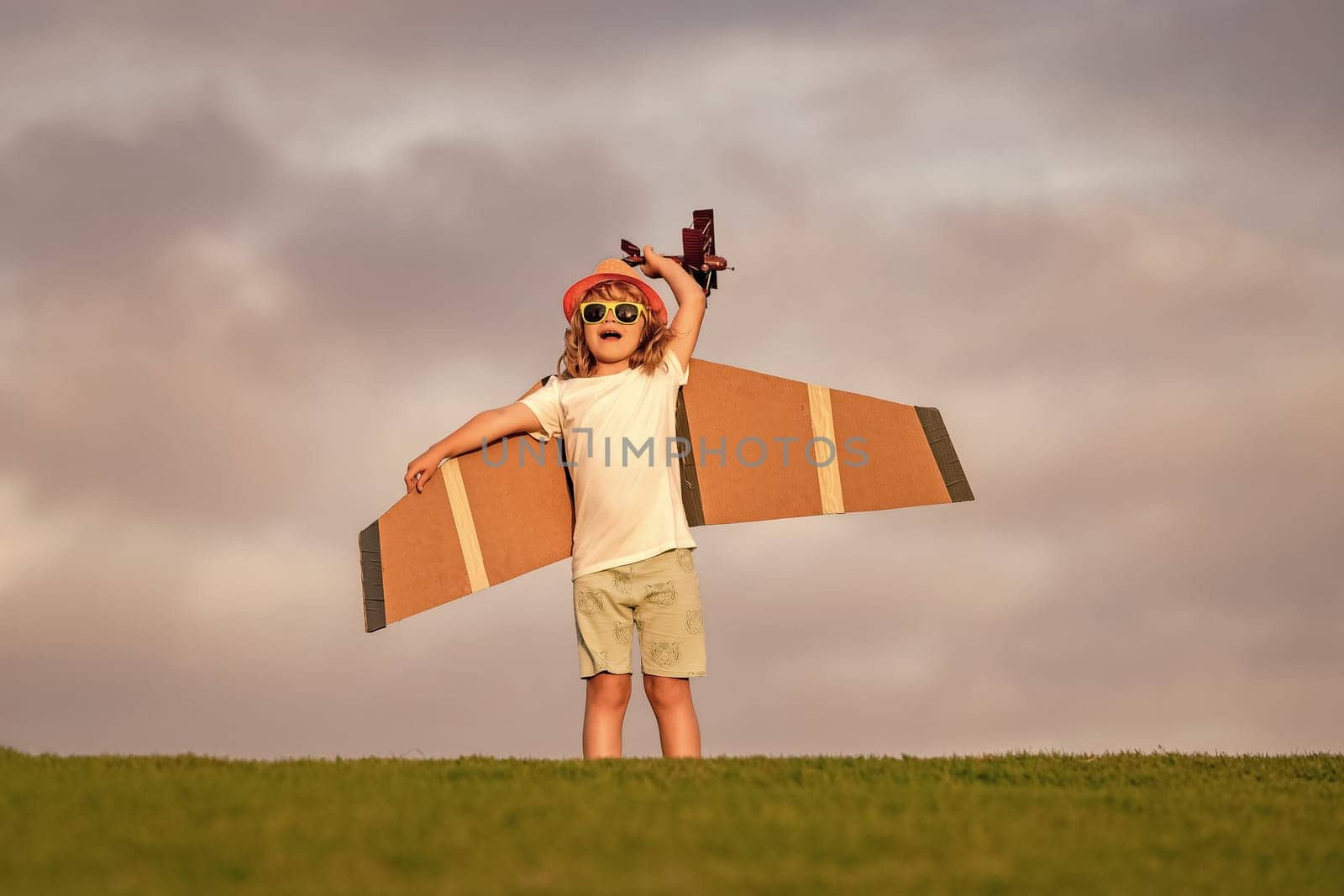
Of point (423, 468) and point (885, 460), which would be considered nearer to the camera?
point (423, 468)

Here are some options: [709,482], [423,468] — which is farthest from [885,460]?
[423,468]

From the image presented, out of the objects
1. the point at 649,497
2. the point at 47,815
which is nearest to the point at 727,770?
the point at 649,497

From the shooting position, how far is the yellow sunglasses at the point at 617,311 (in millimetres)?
6398

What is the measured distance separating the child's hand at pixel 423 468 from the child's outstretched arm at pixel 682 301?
1.23m

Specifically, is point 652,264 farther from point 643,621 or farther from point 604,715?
point 604,715

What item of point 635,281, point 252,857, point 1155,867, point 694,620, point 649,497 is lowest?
point 1155,867

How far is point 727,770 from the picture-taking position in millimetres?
5113

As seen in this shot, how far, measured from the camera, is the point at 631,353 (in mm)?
6430

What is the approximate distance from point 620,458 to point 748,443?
91cm

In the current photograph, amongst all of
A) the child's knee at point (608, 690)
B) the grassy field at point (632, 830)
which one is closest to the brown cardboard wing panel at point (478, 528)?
the child's knee at point (608, 690)

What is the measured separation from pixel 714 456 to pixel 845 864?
3284mm

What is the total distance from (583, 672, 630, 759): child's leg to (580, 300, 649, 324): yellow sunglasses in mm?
1638

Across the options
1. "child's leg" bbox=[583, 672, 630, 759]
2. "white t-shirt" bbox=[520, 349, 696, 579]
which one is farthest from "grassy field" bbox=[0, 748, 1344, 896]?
"white t-shirt" bbox=[520, 349, 696, 579]

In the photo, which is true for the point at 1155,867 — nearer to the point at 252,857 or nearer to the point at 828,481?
the point at 252,857
